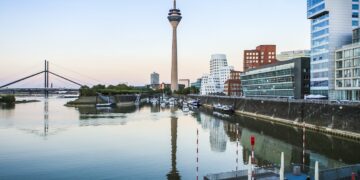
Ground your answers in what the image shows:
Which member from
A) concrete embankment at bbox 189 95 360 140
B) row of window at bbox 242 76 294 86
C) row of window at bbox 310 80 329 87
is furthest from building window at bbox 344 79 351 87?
row of window at bbox 242 76 294 86

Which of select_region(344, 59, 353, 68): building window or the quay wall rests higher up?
select_region(344, 59, 353, 68): building window

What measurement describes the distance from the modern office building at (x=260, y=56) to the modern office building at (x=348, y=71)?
11377cm

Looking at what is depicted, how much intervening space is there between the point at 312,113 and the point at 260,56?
134612 millimetres

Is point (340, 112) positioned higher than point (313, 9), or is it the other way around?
point (313, 9)

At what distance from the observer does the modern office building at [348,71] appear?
6675cm

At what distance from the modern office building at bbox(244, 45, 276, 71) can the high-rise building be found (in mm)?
108354

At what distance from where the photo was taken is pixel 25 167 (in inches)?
1238

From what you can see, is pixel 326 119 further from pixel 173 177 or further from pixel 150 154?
pixel 173 177

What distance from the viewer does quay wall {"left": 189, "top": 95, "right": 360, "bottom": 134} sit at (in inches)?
1859

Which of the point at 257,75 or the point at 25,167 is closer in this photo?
the point at 25,167

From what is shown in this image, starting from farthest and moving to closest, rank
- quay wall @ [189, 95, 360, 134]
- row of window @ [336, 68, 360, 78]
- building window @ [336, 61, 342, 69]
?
building window @ [336, 61, 342, 69] → row of window @ [336, 68, 360, 78] → quay wall @ [189, 95, 360, 134]

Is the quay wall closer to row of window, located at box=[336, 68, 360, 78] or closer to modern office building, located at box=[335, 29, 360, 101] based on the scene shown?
modern office building, located at box=[335, 29, 360, 101]

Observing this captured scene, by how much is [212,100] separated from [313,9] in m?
55.9

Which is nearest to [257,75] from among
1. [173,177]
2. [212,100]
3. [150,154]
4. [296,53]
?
[212,100]
